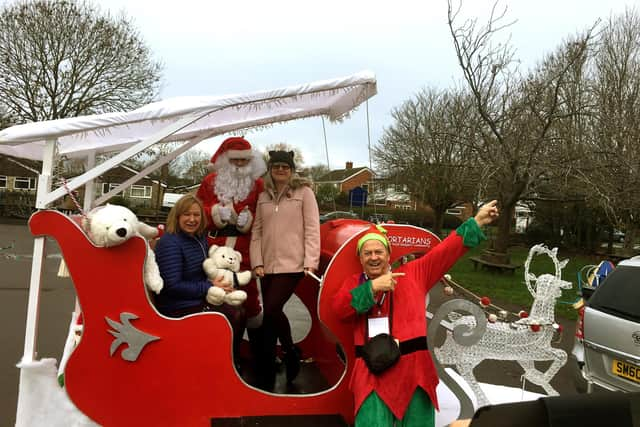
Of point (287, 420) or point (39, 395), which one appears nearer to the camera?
point (39, 395)

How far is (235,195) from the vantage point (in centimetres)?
344

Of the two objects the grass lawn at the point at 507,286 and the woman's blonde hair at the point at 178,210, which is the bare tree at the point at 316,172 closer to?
the woman's blonde hair at the point at 178,210

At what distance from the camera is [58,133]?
8.73 feet

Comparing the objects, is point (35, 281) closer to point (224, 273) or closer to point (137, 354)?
point (137, 354)

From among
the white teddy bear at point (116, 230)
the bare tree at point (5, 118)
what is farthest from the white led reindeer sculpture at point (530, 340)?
the bare tree at point (5, 118)

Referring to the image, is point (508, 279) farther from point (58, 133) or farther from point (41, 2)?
point (41, 2)

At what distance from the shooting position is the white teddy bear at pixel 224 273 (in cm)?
289

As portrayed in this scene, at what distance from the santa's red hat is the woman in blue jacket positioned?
63cm

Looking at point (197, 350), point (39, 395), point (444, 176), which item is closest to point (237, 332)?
point (197, 350)

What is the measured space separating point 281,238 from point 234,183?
621mm

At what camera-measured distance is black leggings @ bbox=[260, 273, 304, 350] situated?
312 cm

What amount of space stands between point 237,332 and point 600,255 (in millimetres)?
21195

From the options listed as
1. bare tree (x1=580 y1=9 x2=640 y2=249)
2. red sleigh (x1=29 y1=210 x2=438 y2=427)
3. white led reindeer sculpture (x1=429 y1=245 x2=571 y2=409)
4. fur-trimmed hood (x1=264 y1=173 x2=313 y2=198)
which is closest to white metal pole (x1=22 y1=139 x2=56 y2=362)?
red sleigh (x1=29 y1=210 x2=438 y2=427)

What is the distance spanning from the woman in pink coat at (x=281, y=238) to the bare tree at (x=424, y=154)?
1735 centimetres
